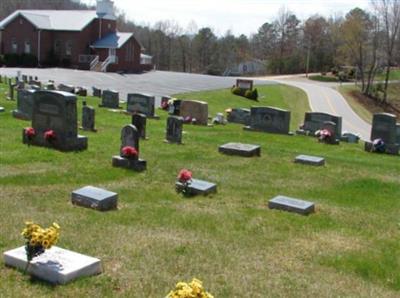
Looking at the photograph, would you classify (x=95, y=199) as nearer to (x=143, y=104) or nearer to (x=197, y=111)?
(x=197, y=111)

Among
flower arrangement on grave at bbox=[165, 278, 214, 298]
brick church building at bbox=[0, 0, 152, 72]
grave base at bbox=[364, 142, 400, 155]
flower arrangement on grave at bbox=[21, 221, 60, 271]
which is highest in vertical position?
brick church building at bbox=[0, 0, 152, 72]

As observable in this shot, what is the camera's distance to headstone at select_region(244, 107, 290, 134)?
75.7 ft

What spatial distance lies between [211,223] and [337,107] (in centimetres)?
4542

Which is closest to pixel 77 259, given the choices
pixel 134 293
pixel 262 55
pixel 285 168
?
pixel 134 293

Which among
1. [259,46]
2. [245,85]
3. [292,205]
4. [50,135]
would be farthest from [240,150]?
[259,46]

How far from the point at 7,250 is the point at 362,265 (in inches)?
178

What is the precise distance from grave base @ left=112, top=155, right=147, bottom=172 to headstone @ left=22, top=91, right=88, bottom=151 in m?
2.07

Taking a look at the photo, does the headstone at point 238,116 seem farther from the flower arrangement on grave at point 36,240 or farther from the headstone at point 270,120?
the flower arrangement on grave at point 36,240

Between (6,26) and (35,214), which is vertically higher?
(6,26)

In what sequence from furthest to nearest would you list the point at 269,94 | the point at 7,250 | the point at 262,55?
the point at 262,55
the point at 269,94
the point at 7,250

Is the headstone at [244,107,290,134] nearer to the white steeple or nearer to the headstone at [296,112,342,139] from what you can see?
the headstone at [296,112,342,139]

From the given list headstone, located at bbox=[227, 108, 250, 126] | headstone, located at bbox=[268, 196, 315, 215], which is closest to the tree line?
headstone, located at bbox=[227, 108, 250, 126]

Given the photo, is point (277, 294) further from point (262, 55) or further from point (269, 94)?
point (262, 55)

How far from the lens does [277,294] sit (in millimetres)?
6246
